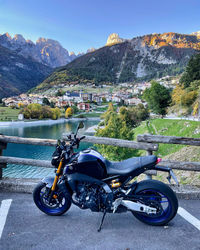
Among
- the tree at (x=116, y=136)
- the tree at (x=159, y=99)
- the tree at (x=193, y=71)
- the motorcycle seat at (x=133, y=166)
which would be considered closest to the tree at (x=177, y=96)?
the tree at (x=159, y=99)

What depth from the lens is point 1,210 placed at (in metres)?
3.16

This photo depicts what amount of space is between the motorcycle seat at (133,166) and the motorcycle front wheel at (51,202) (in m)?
0.93

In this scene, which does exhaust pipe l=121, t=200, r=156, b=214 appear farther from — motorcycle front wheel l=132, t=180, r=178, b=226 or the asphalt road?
the asphalt road

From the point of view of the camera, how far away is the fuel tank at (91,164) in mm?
2635

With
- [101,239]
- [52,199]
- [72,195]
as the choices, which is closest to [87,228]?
[101,239]

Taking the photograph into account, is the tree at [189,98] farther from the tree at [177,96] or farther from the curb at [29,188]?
the curb at [29,188]

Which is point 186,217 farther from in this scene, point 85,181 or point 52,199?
point 52,199

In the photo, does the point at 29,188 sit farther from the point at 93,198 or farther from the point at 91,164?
the point at 91,164

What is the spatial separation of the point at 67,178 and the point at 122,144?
4.81 feet

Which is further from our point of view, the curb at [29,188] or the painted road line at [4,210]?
the curb at [29,188]

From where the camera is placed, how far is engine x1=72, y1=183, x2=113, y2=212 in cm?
264

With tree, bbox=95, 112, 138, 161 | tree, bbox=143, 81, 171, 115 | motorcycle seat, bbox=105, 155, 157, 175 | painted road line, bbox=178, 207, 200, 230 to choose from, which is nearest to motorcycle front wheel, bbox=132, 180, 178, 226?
motorcycle seat, bbox=105, 155, 157, 175

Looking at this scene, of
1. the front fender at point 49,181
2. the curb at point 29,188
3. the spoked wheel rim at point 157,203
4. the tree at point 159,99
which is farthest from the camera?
the tree at point 159,99

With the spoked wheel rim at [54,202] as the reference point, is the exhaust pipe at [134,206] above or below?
above
